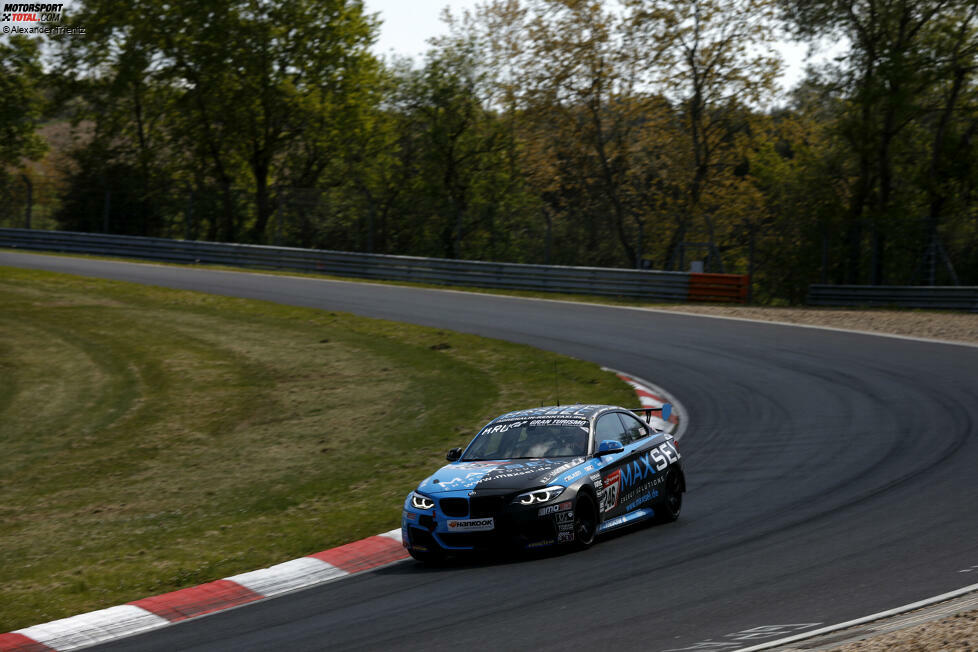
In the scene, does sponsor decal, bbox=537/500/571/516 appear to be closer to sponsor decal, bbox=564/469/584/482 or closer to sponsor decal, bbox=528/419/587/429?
sponsor decal, bbox=564/469/584/482

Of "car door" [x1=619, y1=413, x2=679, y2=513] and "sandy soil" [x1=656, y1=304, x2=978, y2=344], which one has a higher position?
"sandy soil" [x1=656, y1=304, x2=978, y2=344]

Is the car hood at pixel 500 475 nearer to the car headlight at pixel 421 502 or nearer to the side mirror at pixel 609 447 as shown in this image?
the car headlight at pixel 421 502

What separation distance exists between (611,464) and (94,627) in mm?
4536

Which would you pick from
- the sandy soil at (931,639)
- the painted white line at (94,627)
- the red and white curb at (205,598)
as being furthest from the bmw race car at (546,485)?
the sandy soil at (931,639)

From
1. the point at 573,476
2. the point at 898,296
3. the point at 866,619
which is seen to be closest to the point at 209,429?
the point at 573,476

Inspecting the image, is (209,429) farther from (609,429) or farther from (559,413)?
(609,429)

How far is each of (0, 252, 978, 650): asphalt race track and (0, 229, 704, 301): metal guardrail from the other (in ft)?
40.3

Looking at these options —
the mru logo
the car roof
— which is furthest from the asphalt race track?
the mru logo

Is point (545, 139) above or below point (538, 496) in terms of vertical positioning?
above

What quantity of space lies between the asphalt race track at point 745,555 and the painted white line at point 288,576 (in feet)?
0.93

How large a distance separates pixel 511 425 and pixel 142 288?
20.9 metres

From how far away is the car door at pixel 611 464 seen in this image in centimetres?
947

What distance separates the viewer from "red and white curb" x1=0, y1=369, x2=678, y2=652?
24.9 ft

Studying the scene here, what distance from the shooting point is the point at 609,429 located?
10312mm
